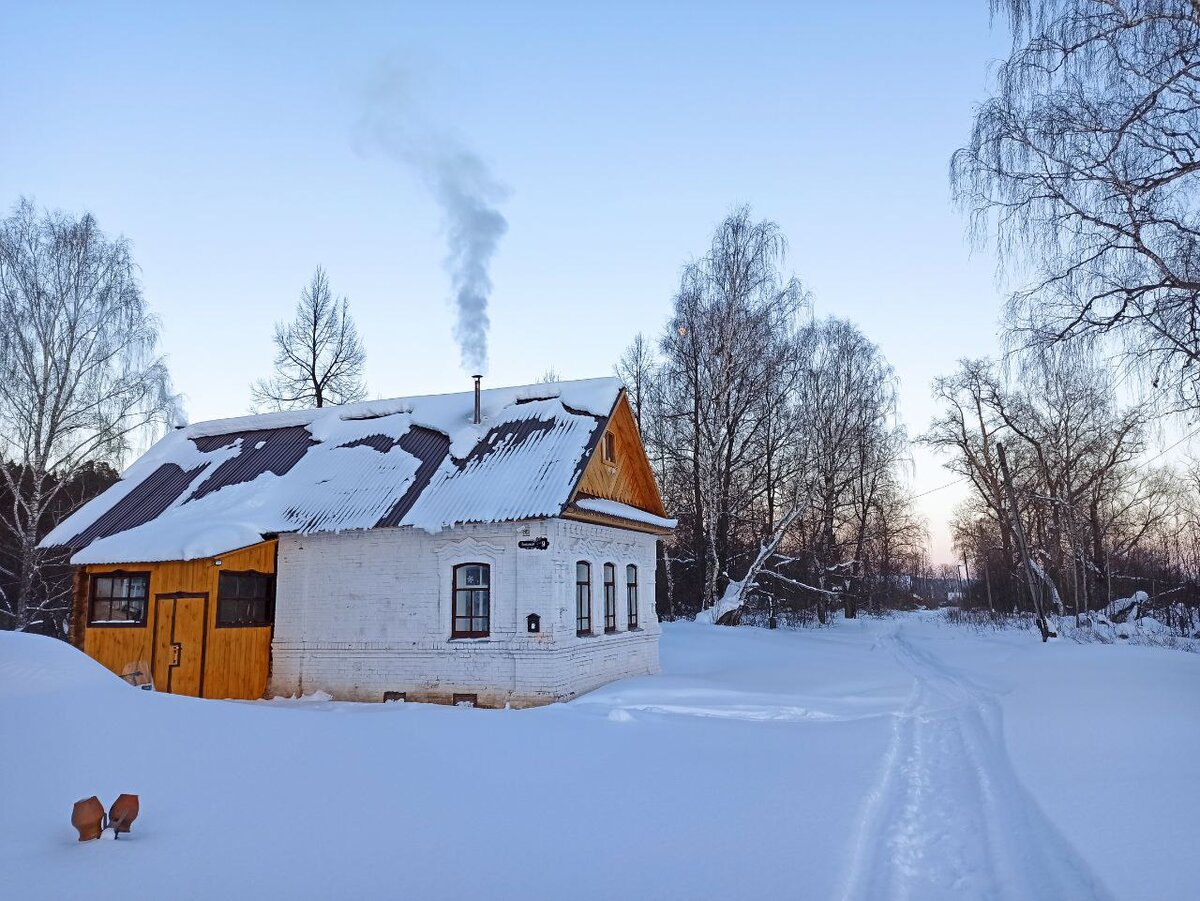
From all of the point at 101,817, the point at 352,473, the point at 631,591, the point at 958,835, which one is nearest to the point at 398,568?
the point at 352,473

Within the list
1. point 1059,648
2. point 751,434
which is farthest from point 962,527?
point 1059,648

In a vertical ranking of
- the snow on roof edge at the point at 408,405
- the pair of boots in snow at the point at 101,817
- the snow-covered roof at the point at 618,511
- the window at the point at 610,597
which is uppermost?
the snow on roof edge at the point at 408,405

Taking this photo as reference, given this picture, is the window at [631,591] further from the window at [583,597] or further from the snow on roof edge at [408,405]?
the snow on roof edge at [408,405]

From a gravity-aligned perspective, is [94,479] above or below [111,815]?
above

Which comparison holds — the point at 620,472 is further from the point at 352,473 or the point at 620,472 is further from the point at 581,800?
the point at 581,800

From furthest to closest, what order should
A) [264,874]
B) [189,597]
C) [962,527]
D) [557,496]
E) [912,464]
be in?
[962,527] → [912,464] → [189,597] → [557,496] → [264,874]

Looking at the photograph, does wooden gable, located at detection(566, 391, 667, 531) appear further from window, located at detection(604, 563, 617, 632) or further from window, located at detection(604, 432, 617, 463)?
window, located at detection(604, 563, 617, 632)

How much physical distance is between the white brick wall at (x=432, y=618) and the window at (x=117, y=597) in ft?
7.70

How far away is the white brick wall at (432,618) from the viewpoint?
42.0 ft

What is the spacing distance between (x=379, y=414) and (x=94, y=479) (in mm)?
15432

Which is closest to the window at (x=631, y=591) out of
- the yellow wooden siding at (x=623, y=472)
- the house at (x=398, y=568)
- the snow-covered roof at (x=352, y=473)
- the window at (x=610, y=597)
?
the house at (x=398, y=568)

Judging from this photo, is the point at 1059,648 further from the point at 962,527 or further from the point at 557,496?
the point at 962,527

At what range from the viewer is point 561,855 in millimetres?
5160

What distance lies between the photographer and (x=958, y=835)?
591 centimetres
